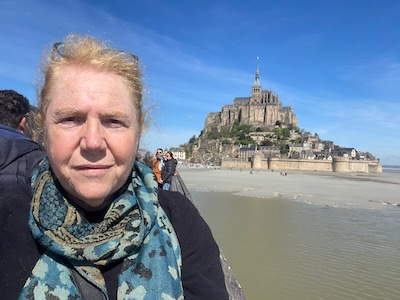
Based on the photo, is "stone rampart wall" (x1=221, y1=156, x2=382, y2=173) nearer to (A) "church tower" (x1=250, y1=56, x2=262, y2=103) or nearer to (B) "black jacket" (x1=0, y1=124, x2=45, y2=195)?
(A) "church tower" (x1=250, y1=56, x2=262, y2=103)

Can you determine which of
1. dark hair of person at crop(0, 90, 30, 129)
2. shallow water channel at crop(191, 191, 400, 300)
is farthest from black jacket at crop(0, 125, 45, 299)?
shallow water channel at crop(191, 191, 400, 300)

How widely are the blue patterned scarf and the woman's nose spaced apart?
0.64 feet

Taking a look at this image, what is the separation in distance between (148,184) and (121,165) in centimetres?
18

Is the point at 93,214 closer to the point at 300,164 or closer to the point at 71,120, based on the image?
the point at 71,120

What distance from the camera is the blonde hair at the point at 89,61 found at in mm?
1062

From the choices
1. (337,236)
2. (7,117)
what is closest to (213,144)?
(337,236)

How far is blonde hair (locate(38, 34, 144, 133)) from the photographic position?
1.06 metres

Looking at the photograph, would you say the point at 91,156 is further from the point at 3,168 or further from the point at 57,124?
the point at 3,168

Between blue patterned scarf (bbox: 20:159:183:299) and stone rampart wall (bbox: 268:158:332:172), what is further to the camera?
stone rampart wall (bbox: 268:158:332:172)

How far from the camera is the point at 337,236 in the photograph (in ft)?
31.7

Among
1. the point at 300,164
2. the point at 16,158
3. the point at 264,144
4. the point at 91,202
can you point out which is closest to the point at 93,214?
the point at 91,202

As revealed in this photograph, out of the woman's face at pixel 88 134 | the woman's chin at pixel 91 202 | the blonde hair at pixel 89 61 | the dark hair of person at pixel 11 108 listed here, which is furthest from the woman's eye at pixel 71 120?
the dark hair of person at pixel 11 108

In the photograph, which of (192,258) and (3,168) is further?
(3,168)

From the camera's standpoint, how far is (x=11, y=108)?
2.17 meters
